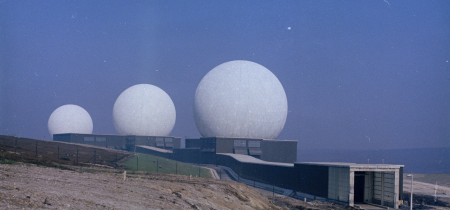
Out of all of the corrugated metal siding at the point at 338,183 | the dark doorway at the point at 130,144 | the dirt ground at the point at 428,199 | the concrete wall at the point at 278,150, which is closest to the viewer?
the corrugated metal siding at the point at 338,183

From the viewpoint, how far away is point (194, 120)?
140 feet

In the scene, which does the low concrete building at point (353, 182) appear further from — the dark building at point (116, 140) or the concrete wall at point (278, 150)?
the dark building at point (116, 140)

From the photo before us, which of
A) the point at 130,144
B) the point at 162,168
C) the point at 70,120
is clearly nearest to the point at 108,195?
the point at 162,168

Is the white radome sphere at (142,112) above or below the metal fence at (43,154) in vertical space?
above

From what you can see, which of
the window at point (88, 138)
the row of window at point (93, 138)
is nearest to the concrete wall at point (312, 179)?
the row of window at point (93, 138)

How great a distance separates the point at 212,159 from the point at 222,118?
425 centimetres

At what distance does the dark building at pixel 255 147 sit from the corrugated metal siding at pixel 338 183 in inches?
679

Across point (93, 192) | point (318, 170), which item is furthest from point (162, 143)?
point (93, 192)

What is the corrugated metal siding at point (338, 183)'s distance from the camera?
1961 cm

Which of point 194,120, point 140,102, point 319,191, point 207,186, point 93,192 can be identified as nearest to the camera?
point 93,192

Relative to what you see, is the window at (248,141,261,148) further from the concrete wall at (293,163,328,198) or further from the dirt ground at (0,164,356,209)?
the dirt ground at (0,164,356,209)

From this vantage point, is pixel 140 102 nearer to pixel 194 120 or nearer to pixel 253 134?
pixel 194 120

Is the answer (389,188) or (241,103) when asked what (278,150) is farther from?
(389,188)

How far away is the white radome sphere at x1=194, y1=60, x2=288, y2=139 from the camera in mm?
37344
